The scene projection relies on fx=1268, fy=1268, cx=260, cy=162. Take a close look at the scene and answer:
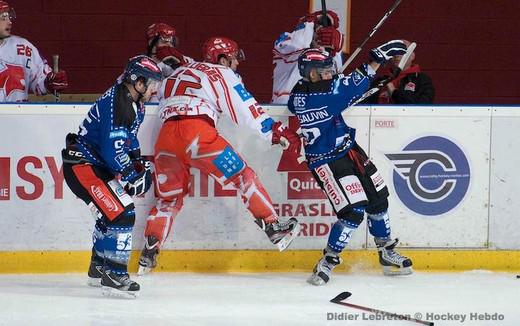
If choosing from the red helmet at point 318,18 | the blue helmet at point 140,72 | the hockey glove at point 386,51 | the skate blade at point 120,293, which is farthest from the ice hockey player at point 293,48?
the skate blade at point 120,293

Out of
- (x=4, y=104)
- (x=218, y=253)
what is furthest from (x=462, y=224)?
(x=4, y=104)

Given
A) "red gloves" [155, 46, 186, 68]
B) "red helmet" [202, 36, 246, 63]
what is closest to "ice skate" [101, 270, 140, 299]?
"red helmet" [202, 36, 246, 63]

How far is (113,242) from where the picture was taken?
6.73 meters

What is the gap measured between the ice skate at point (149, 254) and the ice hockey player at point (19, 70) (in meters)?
1.29

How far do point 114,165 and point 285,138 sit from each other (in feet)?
3.26

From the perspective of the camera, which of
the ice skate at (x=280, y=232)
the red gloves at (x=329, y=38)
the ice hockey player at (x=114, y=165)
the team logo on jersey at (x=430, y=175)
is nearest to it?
the ice hockey player at (x=114, y=165)

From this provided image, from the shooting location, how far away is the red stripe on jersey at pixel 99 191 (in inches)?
263

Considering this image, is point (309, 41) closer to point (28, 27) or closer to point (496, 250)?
point (496, 250)

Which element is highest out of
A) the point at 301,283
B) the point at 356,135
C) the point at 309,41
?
the point at 309,41

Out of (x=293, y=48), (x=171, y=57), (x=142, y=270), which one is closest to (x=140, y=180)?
(x=142, y=270)

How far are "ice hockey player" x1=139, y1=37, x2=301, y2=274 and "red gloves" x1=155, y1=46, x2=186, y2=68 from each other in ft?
2.08

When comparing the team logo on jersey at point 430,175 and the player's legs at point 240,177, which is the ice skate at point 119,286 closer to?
the player's legs at point 240,177

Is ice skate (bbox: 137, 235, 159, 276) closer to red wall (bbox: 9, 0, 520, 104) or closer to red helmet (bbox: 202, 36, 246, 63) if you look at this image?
red helmet (bbox: 202, 36, 246, 63)

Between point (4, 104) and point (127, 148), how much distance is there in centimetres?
97
